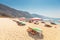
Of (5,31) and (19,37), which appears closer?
(19,37)

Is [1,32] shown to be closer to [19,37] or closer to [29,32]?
[19,37]

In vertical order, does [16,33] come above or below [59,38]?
above

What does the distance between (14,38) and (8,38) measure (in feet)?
1.34

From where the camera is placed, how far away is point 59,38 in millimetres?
9352

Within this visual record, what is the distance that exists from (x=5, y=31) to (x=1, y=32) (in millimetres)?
350

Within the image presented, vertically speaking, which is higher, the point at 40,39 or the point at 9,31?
→ the point at 9,31

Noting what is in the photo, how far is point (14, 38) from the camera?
7.74 meters

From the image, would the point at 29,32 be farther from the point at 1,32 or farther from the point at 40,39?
the point at 1,32

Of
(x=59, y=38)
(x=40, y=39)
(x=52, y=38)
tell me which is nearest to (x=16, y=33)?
(x=40, y=39)

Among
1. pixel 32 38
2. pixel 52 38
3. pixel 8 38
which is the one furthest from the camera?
pixel 52 38

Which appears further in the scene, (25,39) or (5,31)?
(5,31)

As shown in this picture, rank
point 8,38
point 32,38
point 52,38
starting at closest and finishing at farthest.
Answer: point 8,38
point 32,38
point 52,38

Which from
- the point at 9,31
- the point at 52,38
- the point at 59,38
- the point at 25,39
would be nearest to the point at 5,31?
the point at 9,31

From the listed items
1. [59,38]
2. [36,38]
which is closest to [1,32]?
[36,38]
